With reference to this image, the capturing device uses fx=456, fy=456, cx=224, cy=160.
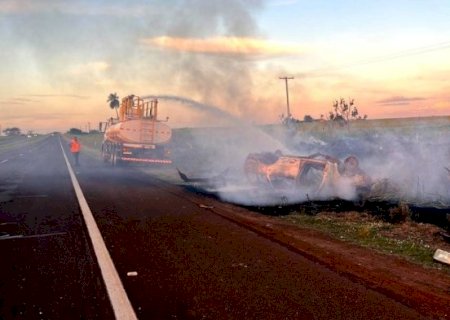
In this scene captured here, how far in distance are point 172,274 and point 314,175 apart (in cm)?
1122

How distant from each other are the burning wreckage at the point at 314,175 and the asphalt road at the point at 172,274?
4.47 metres

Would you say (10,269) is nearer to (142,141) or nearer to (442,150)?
(442,150)

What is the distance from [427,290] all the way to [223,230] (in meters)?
4.33

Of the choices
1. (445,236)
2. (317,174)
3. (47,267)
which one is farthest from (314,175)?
(47,267)

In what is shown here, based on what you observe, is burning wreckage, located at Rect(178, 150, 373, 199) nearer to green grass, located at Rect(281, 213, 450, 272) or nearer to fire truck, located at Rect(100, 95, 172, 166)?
green grass, located at Rect(281, 213, 450, 272)

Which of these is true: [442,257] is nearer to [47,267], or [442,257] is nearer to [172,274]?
[172,274]

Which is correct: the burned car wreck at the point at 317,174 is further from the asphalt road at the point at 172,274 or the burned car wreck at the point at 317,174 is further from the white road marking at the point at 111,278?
the white road marking at the point at 111,278

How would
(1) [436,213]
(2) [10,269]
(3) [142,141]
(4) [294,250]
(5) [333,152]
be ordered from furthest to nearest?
(3) [142,141] < (5) [333,152] < (1) [436,213] < (4) [294,250] < (2) [10,269]

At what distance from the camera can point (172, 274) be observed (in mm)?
6004

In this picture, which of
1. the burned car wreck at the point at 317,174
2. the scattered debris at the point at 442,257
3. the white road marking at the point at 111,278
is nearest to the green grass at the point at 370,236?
the scattered debris at the point at 442,257

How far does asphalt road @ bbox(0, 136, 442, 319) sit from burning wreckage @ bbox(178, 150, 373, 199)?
447cm

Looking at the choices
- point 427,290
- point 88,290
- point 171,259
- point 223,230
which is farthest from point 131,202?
point 427,290

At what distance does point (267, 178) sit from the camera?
52.5ft

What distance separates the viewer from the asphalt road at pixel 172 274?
4770mm
